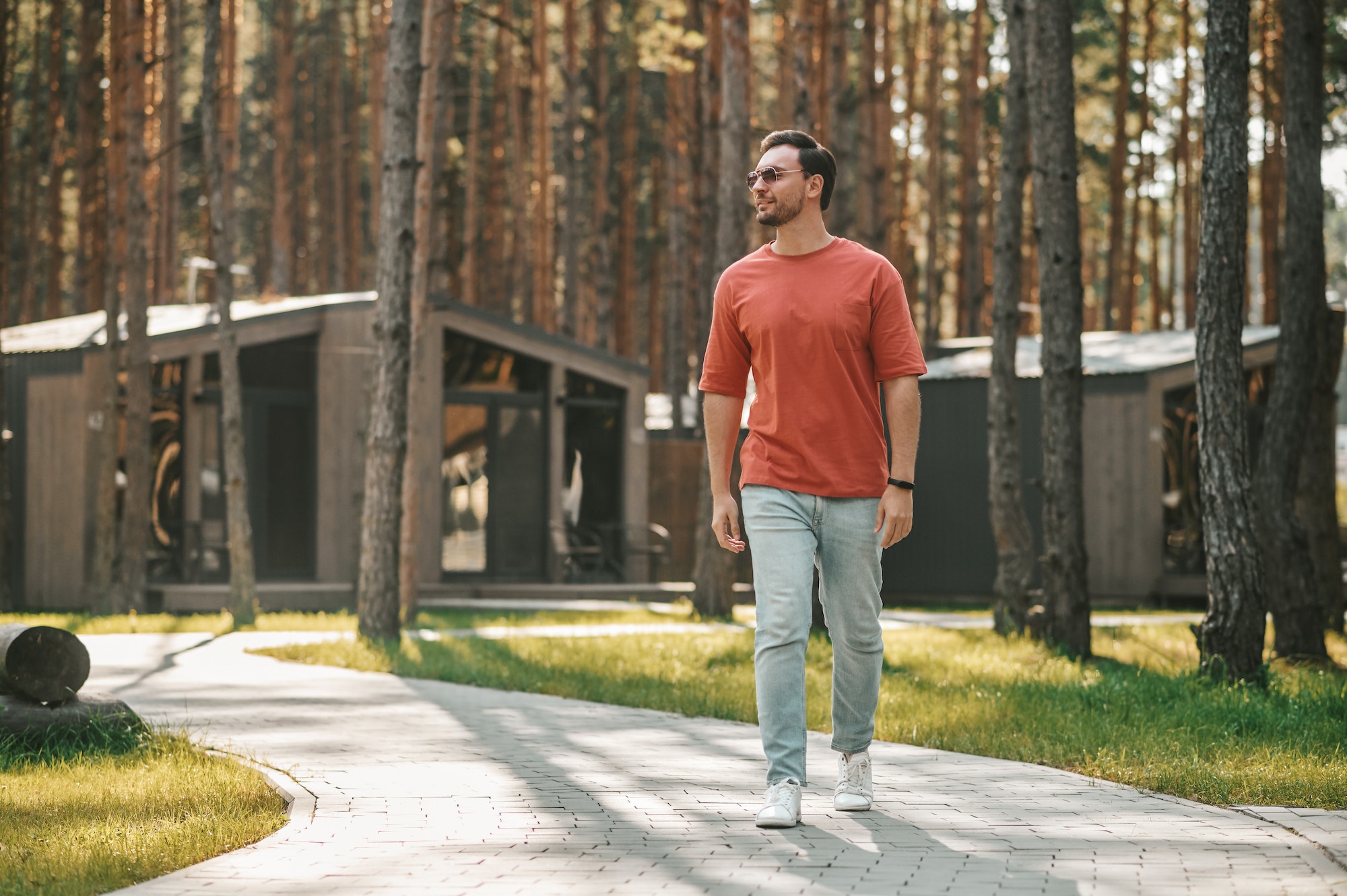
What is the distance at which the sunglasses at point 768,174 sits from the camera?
15.2 feet

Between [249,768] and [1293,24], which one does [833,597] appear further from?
[1293,24]

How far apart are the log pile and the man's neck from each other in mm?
3435

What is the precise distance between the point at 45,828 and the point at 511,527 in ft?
49.6

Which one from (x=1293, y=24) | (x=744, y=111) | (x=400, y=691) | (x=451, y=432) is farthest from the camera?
(x=451, y=432)

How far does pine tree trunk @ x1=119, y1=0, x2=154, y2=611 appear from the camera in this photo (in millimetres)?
15422

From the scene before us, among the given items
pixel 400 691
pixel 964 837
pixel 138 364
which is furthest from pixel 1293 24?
pixel 138 364

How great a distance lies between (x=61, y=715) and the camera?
629 cm

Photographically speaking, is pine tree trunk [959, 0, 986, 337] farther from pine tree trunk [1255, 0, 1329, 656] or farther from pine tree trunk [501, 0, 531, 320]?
pine tree trunk [1255, 0, 1329, 656]

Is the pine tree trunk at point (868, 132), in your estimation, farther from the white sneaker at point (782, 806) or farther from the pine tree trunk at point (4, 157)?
the white sneaker at point (782, 806)

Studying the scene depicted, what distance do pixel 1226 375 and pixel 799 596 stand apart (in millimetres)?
5144

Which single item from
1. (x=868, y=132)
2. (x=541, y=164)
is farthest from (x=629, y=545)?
(x=541, y=164)

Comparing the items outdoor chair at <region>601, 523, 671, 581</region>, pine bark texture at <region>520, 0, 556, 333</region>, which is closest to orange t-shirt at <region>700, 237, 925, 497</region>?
outdoor chair at <region>601, 523, 671, 581</region>

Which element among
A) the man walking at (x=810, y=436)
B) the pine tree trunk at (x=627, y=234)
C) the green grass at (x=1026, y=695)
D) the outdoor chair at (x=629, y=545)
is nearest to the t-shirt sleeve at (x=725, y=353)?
the man walking at (x=810, y=436)

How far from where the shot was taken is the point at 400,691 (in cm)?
840
